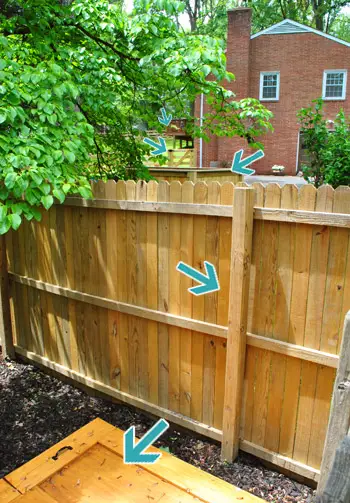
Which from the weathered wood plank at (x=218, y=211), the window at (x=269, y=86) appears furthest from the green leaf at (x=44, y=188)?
the window at (x=269, y=86)

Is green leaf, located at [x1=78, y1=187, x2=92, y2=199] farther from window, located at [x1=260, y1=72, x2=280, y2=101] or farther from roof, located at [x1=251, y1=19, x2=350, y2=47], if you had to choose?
roof, located at [x1=251, y1=19, x2=350, y2=47]

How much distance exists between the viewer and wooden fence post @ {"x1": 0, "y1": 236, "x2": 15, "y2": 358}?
12.7ft

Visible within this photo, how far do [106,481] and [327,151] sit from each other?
5.81 meters

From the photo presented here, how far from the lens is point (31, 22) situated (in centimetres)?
344

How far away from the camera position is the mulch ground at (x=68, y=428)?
8.25 ft

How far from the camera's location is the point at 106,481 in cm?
180

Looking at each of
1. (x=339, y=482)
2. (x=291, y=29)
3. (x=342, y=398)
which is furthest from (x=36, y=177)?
(x=291, y=29)

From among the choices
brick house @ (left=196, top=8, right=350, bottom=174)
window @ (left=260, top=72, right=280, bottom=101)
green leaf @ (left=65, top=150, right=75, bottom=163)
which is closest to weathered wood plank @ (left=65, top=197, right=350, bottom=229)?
green leaf @ (left=65, top=150, right=75, bottom=163)

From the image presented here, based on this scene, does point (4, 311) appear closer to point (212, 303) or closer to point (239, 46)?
point (212, 303)

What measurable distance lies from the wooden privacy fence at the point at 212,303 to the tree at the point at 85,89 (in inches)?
20.5

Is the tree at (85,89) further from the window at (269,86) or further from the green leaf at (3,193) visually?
the window at (269,86)

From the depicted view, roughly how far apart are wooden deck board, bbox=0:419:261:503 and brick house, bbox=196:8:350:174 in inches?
668

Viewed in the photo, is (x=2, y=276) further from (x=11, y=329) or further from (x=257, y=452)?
(x=257, y=452)

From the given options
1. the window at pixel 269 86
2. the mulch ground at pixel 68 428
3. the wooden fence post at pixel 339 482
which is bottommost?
the mulch ground at pixel 68 428
